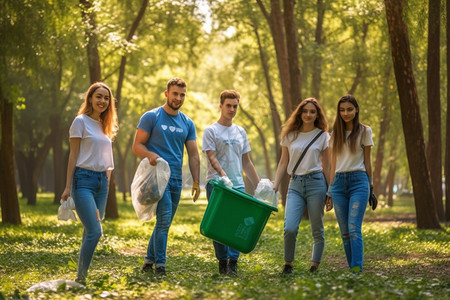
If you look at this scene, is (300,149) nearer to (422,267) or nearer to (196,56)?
(422,267)

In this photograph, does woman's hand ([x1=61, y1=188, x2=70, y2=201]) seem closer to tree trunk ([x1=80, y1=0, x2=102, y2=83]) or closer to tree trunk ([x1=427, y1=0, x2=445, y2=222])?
tree trunk ([x1=80, y1=0, x2=102, y2=83])

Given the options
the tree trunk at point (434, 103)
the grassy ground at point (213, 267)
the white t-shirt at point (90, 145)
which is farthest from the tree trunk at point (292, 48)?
the white t-shirt at point (90, 145)

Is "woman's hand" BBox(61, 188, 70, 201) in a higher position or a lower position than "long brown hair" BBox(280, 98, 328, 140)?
lower

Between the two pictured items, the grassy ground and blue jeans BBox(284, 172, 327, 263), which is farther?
blue jeans BBox(284, 172, 327, 263)

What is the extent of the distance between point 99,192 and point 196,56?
26.4m

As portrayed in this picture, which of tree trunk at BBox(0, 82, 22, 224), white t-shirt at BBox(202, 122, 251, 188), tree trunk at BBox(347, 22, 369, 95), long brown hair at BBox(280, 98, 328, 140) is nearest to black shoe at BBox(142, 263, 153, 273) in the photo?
white t-shirt at BBox(202, 122, 251, 188)

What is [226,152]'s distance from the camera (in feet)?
30.7

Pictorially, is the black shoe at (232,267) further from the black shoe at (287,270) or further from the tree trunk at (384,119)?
the tree trunk at (384,119)

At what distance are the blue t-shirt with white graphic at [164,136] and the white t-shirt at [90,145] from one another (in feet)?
2.32

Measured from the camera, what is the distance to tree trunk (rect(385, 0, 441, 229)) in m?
15.4

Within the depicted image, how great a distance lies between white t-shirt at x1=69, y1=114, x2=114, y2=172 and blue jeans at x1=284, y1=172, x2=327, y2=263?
7.61ft

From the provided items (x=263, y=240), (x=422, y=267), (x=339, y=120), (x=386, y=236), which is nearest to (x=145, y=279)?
(x=339, y=120)

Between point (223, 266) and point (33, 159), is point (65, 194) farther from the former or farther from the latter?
point (33, 159)

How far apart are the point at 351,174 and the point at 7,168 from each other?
38.5 feet
